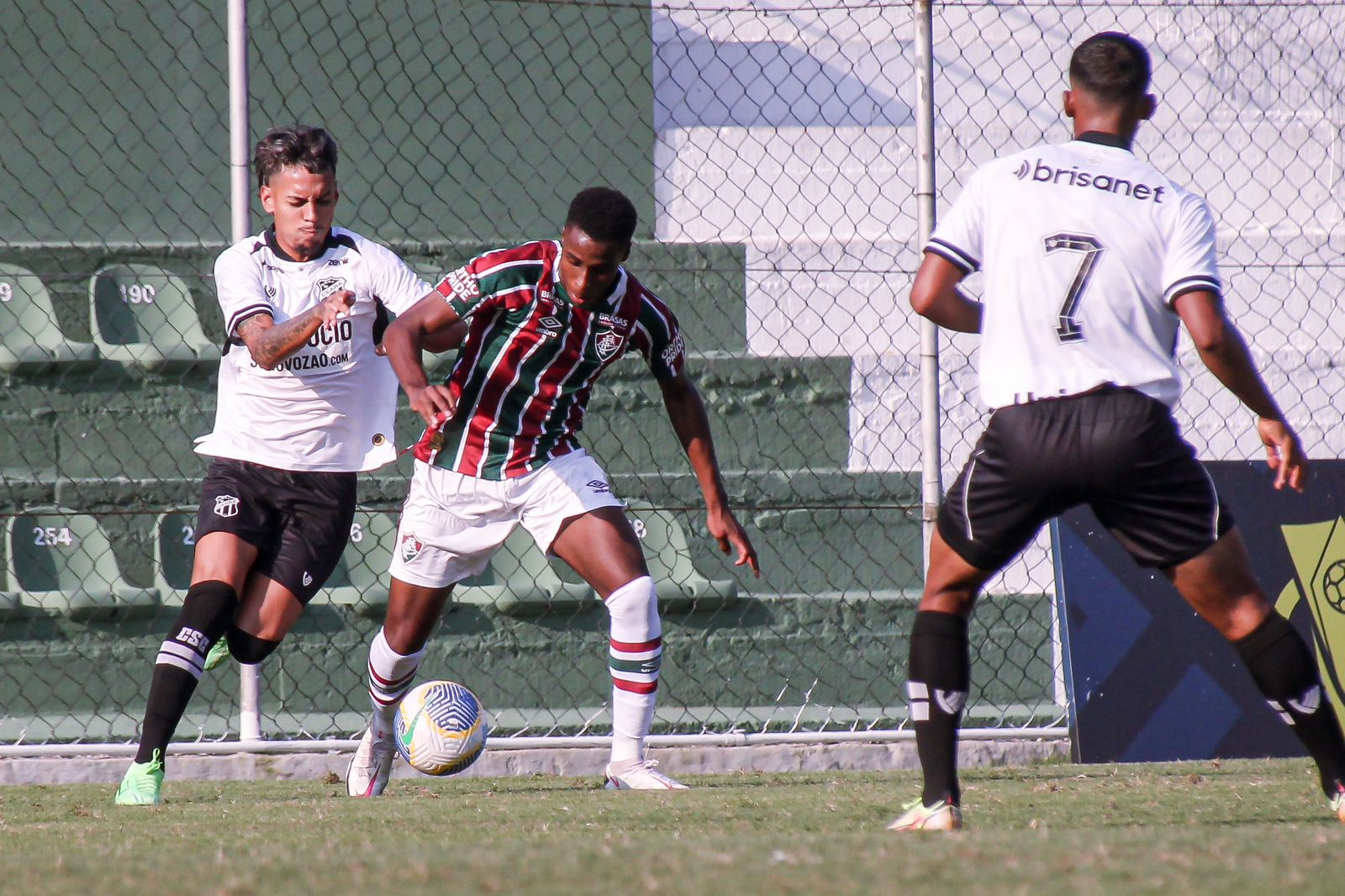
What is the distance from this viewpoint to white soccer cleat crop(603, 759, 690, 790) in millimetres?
4375

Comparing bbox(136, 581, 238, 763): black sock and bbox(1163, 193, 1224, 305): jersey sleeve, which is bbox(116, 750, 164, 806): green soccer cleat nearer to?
bbox(136, 581, 238, 763): black sock

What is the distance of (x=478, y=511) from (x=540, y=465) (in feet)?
0.76

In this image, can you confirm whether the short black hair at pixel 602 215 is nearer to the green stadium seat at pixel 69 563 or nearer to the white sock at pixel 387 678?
the white sock at pixel 387 678

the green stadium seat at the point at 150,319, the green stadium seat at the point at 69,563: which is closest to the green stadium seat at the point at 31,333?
the green stadium seat at the point at 150,319

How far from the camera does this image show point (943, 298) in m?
3.09

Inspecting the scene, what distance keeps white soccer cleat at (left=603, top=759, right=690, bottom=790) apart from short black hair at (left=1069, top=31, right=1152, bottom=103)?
2.33 metres

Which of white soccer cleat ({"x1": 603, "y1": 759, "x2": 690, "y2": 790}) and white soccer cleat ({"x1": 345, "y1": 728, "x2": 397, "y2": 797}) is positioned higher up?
white soccer cleat ({"x1": 603, "y1": 759, "x2": 690, "y2": 790})

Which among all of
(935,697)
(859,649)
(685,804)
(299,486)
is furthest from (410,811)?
(859,649)

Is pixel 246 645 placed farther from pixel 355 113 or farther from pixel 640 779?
pixel 355 113

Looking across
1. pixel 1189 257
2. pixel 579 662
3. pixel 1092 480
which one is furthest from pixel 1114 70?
pixel 579 662

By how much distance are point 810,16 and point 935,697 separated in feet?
18.7

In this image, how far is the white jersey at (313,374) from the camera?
14.9 ft

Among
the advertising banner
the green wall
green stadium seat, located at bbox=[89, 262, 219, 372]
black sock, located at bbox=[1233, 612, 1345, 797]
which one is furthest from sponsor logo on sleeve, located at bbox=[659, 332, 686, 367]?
green stadium seat, located at bbox=[89, 262, 219, 372]

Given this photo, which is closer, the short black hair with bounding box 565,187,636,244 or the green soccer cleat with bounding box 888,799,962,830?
the green soccer cleat with bounding box 888,799,962,830
